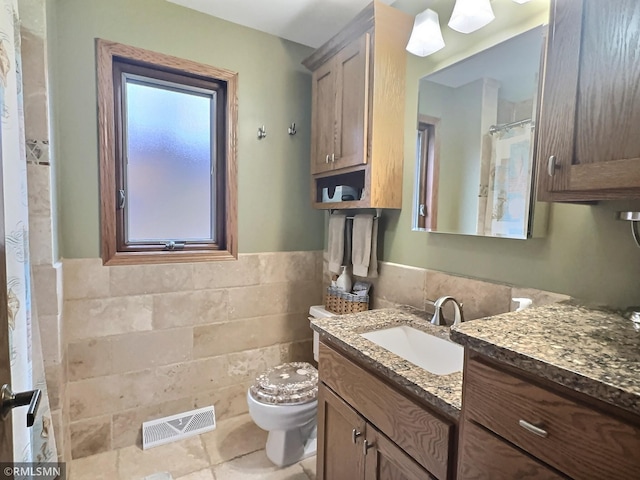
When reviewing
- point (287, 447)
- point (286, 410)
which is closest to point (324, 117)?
point (286, 410)

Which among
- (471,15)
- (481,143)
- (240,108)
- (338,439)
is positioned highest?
(471,15)

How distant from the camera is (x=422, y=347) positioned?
137 cm

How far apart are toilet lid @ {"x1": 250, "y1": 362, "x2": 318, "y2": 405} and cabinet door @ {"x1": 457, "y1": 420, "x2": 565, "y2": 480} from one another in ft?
3.36

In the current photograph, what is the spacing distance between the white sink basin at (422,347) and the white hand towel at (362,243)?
0.47m

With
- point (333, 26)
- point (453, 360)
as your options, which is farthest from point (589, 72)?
point (333, 26)

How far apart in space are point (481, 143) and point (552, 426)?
1.08 metres

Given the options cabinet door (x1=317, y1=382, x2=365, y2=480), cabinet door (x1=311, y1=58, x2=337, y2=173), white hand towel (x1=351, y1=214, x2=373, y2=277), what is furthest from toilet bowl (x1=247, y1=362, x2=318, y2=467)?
Result: cabinet door (x1=311, y1=58, x2=337, y2=173)

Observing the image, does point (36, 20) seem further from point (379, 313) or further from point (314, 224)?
point (379, 313)

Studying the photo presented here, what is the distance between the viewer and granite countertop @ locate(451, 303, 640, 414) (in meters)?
0.54

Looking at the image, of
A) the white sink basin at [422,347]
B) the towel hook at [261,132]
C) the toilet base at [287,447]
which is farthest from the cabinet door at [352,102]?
the toilet base at [287,447]

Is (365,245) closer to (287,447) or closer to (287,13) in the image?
(287,447)

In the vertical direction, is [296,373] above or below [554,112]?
below

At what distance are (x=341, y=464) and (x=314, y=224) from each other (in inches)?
58.1

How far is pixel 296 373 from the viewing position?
72.4 inches
